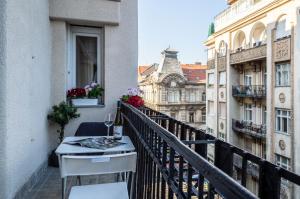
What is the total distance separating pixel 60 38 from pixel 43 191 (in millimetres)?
2467

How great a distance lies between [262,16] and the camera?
1090 centimetres

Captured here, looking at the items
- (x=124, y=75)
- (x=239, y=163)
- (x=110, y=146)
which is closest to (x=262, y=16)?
(x=124, y=75)

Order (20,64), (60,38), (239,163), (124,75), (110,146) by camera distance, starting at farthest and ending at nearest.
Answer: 1. (124,75)
2. (60,38)
3. (20,64)
4. (110,146)
5. (239,163)

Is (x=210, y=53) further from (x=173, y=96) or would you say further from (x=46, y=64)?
(x=46, y=64)

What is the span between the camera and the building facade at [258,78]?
9.23 meters

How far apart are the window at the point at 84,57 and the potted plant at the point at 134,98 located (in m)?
0.73

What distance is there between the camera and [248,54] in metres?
11.9

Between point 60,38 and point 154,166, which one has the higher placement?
point 60,38

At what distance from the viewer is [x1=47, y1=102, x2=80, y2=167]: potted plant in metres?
3.74

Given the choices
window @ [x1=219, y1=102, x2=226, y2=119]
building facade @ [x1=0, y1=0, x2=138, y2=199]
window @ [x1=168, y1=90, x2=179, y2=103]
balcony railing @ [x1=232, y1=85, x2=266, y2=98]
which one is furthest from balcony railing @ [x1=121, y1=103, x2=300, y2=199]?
window @ [x1=168, y1=90, x2=179, y2=103]

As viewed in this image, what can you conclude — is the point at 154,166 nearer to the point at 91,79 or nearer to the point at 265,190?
the point at 265,190

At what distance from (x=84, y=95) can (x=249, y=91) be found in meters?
10.7

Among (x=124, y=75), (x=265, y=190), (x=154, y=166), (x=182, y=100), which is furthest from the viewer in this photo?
(x=182, y=100)

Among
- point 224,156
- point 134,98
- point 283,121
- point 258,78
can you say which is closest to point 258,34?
point 258,78
